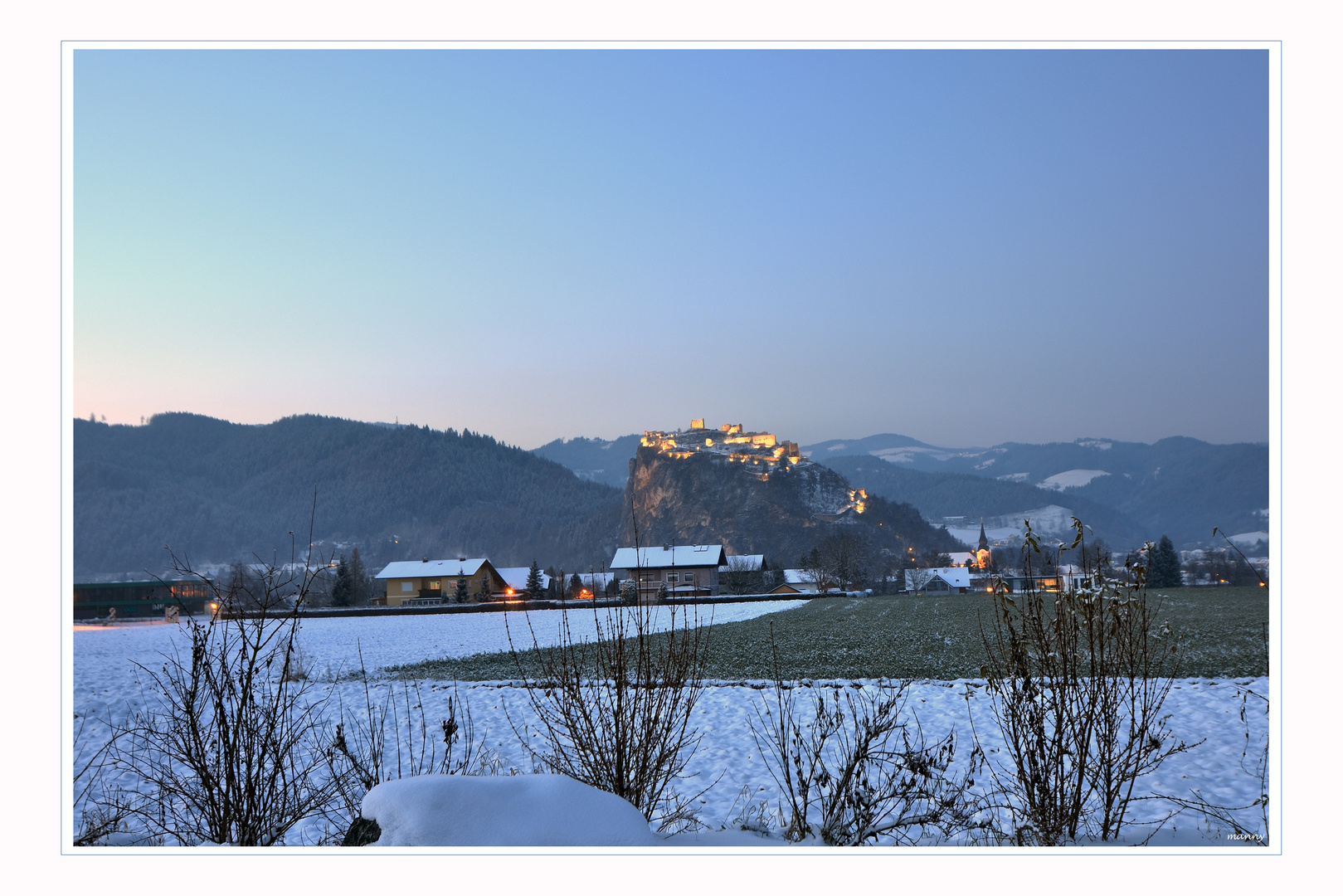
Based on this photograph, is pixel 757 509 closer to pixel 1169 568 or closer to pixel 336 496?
pixel 336 496

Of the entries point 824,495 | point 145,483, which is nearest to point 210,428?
point 145,483

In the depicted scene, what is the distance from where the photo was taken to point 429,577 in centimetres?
7406

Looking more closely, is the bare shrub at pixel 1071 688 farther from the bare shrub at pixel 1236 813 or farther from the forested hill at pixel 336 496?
the forested hill at pixel 336 496

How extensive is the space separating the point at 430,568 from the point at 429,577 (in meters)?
1.11

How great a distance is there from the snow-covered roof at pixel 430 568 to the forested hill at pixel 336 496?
9.27m

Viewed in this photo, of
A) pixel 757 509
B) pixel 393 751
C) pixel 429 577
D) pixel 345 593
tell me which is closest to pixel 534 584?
pixel 429 577

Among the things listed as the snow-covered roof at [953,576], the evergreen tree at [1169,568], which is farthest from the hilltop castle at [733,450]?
the evergreen tree at [1169,568]

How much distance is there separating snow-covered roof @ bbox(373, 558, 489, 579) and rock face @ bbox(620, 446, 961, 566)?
64.2 metres

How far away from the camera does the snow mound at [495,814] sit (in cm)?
385
